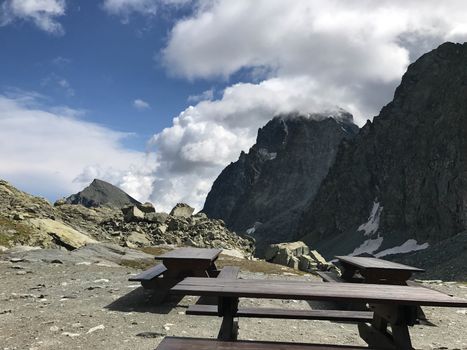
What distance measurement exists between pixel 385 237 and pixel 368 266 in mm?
171674

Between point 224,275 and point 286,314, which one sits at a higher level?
point 224,275

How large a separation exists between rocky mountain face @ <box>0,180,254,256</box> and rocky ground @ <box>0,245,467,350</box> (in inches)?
415

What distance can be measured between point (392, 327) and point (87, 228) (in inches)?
1543

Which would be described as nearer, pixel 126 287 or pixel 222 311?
pixel 222 311

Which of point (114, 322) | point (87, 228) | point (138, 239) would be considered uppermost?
point (87, 228)

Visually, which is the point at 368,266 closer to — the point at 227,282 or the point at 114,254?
the point at 227,282

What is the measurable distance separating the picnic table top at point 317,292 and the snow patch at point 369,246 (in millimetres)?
169877

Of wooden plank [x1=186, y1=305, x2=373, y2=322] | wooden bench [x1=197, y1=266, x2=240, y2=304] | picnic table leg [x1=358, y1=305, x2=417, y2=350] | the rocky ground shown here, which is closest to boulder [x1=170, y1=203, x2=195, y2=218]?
the rocky ground

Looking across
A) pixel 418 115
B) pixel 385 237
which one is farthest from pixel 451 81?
pixel 385 237

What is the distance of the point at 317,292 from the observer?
674 centimetres

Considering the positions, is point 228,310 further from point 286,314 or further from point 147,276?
point 147,276

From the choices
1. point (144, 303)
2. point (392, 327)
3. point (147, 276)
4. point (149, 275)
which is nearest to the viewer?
point (392, 327)

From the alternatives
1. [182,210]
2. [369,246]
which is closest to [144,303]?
[182,210]

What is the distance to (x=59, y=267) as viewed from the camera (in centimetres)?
1856
